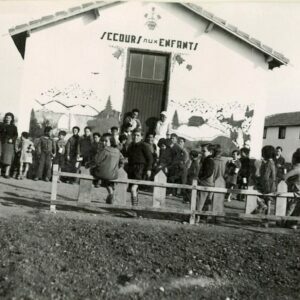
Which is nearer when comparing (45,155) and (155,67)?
(45,155)

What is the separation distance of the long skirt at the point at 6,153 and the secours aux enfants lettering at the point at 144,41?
11.3 ft

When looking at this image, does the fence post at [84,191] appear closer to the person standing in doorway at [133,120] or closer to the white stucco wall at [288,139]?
the person standing in doorway at [133,120]

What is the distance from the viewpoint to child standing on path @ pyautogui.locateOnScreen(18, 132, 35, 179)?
942 centimetres

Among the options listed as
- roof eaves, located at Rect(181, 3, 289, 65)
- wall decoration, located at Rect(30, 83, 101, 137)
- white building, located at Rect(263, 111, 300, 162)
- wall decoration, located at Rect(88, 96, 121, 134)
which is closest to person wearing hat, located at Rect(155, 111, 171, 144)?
wall decoration, located at Rect(88, 96, 121, 134)

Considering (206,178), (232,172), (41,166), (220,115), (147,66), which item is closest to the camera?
(206,178)

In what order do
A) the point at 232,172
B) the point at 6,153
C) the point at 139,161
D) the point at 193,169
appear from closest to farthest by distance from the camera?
1. the point at 139,161
2. the point at 193,169
3. the point at 6,153
4. the point at 232,172

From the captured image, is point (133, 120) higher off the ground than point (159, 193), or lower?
higher

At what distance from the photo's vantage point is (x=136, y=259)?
503 cm

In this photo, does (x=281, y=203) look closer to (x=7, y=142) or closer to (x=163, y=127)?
(x=163, y=127)

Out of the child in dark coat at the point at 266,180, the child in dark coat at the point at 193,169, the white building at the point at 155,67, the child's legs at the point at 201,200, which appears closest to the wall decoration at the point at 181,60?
the white building at the point at 155,67

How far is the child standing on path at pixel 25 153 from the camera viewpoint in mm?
9422

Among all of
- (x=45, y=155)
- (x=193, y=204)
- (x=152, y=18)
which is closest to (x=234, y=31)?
(x=152, y=18)

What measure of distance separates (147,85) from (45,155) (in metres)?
3.29

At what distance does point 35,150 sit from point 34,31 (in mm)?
2903
